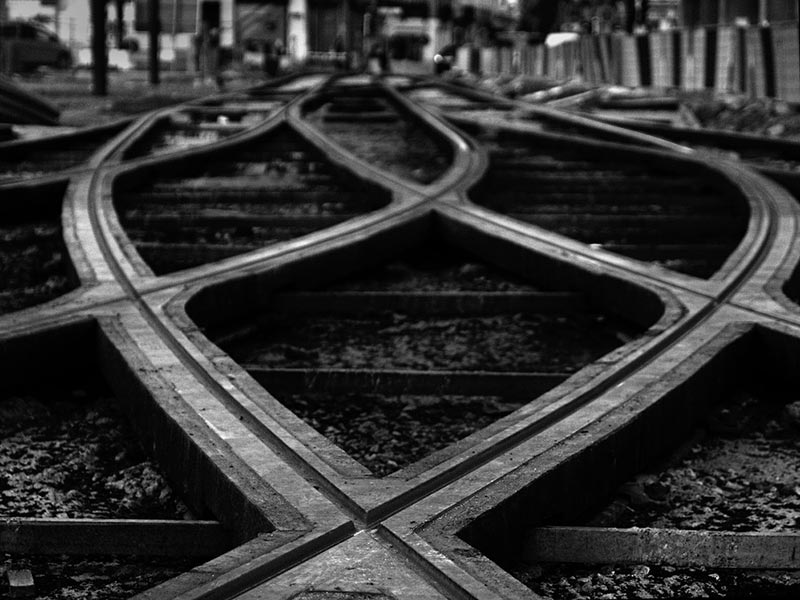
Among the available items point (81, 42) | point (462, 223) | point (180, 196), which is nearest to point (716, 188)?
point (462, 223)

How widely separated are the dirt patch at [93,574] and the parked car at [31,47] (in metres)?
33.0

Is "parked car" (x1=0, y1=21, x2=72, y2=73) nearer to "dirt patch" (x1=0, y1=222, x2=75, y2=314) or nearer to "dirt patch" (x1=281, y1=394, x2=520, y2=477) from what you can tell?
"dirt patch" (x1=0, y1=222, x2=75, y2=314)

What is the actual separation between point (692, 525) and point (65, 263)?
10.6 feet

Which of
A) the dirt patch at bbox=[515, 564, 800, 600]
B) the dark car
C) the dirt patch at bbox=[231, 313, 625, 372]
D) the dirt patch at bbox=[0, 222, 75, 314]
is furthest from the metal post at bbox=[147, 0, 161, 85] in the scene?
the dirt patch at bbox=[515, 564, 800, 600]

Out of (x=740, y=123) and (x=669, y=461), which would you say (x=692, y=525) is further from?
(x=740, y=123)

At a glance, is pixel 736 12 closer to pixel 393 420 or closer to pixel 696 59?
pixel 696 59

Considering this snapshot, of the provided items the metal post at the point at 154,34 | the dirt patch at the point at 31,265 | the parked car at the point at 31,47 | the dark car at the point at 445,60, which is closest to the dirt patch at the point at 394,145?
the dirt patch at the point at 31,265

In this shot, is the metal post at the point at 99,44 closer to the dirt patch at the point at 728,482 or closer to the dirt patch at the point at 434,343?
the dirt patch at the point at 434,343

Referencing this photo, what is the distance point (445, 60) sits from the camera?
138 ft

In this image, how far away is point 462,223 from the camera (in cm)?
552

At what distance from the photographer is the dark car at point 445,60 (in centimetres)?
4108

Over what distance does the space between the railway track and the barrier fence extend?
4.43m

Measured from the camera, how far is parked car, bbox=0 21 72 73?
34.5 metres

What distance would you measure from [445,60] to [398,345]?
128 feet
